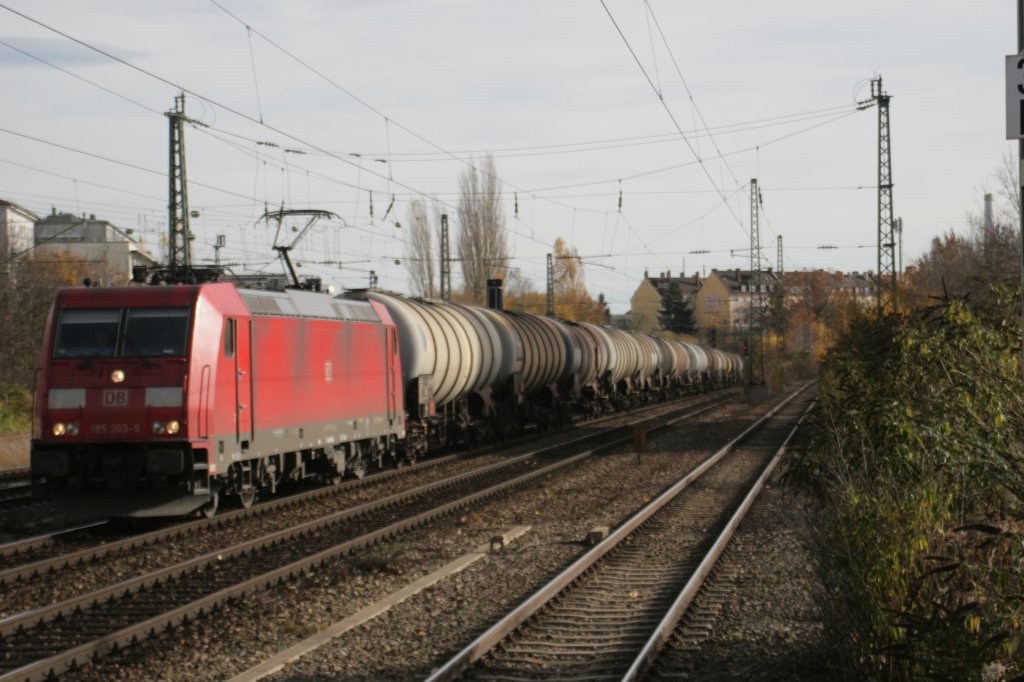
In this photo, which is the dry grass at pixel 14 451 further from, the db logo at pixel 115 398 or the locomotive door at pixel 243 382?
the db logo at pixel 115 398

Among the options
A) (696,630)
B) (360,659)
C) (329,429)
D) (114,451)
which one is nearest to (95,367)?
(114,451)

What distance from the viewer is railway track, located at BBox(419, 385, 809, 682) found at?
796cm

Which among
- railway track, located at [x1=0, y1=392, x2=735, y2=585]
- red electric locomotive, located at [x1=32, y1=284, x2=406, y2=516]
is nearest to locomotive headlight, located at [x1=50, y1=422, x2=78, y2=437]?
red electric locomotive, located at [x1=32, y1=284, x2=406, y2=516]

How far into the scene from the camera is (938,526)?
22.6ft

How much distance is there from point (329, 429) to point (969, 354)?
36.1ft

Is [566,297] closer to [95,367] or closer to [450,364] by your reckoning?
[450,364]

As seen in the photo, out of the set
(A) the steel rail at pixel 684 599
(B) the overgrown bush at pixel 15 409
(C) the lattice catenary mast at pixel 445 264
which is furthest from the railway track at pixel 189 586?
(C) the lattice catenary mast at pixel 445 264

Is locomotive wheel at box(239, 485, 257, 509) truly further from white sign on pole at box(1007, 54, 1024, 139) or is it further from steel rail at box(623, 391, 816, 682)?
white sign on pole at box(1007, 54, 1024, 139)

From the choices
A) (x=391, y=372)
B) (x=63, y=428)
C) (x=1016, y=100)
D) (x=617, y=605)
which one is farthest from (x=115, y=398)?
(x=1016, y=100)

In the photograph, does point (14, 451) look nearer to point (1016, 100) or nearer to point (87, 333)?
point (87, 333)

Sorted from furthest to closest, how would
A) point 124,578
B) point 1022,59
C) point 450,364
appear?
point 450,364
point 124,578
point 1022,59

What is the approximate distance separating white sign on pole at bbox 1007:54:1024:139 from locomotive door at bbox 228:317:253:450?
1064 cm

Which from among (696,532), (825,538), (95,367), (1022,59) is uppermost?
(1022,59)

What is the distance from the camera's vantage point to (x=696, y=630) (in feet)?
29.8
